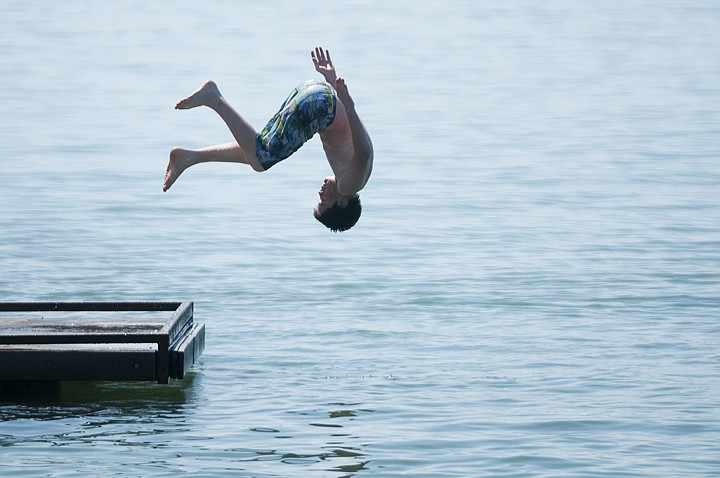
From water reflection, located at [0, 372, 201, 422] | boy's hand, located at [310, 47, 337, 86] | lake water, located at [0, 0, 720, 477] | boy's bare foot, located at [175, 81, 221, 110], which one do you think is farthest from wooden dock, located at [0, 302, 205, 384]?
boy's hand, located at [310, 47, 337, 86]

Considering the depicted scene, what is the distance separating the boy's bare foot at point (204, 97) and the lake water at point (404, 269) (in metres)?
3.25

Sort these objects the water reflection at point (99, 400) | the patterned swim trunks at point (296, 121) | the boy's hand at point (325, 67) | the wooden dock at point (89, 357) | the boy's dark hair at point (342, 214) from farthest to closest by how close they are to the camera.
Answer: the water reflection at point (99, 400), the wooden dock at point (89, 357), the boy's dark hair at point (342, 214), the patterned swim trunks at point (296, 121), the boy's hand at point (325, 67)

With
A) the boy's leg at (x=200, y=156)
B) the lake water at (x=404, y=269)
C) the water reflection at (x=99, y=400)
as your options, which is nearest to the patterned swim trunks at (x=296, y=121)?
the boy's leg at (x=200, y=156)

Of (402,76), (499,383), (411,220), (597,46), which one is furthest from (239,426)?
(597,46)

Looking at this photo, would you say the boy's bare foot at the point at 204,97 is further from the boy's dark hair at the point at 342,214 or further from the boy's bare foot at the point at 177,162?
the boy's dark hair at the point at 342,214

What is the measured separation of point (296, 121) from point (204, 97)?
742 mm

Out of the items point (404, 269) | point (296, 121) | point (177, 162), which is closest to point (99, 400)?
point (177, 162)

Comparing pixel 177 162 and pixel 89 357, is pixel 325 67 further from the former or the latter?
pixel 89 357

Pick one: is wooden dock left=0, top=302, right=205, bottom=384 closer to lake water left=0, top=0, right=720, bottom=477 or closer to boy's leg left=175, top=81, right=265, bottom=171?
lake water left=0, top=0, right=720, bottom=477

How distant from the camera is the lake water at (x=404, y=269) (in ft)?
45.6

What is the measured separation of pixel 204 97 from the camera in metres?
11.9

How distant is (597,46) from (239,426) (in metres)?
40.9

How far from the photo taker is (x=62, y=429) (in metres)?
14.1

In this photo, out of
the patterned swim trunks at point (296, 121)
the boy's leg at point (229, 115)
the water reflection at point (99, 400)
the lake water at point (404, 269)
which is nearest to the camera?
the boy's leg at point (229, 115)
